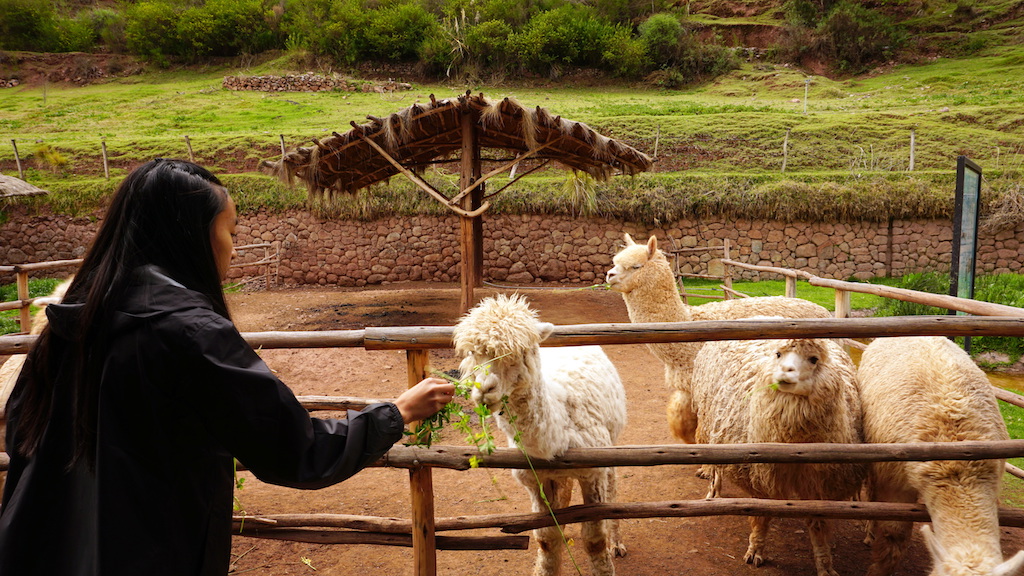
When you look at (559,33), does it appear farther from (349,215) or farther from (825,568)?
(825,568)

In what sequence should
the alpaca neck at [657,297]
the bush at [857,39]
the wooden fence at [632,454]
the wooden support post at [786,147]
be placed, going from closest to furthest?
the wooden fence at [632,454]
the alpaca neck at [657,297]
the wooden support post at [786,147]
the bush at [857,39]

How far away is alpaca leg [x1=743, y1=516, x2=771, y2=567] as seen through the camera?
3375 millimetres

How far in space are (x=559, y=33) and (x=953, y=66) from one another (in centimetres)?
1936

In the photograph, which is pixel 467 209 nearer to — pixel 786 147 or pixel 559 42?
pixel 786 147

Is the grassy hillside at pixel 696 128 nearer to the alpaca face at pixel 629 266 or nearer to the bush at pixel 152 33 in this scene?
the bush at pixel 152 33

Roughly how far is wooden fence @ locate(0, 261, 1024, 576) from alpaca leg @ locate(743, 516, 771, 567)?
0.73 meters

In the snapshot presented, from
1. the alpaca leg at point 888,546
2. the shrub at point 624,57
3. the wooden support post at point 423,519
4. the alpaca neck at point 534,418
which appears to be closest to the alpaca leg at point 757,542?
the alpaca leg at point 888,546

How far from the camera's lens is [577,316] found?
32.4 ft

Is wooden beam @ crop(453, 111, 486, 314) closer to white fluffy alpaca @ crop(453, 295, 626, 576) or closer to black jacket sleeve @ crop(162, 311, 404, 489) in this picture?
white fluffy alpaca @ crop(453, 295, 626, 576)

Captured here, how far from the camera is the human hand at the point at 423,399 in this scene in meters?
1.49

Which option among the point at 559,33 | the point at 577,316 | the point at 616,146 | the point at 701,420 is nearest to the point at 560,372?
the point at 701,420

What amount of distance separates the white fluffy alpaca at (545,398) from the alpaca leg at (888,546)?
1.35 meters

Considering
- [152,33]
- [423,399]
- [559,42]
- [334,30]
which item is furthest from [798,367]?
[152,33]

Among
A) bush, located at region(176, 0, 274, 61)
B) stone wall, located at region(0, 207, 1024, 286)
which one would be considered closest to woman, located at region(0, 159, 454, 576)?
stone wall, located at region(0, 207, 1024, 286)
